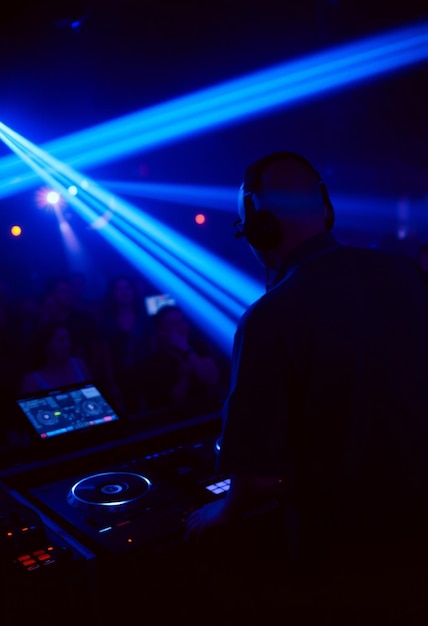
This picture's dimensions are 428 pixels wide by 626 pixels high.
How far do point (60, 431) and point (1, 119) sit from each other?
418 centimetres

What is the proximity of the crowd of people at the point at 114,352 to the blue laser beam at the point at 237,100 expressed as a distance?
1856 millimetres

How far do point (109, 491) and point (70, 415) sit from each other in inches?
15.0

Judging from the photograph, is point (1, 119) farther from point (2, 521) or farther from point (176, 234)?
point (2, 521)

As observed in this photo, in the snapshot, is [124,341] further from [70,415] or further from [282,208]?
[282,208]

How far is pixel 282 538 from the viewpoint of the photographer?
3.92ft

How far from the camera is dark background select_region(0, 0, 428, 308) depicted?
457 centimetres

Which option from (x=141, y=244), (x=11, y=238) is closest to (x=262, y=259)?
(x=141, y=244)

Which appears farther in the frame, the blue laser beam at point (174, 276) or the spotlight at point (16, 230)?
the spotlight at point (16, 230)

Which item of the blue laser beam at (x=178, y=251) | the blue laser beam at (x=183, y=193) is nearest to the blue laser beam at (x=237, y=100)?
the blue laser beam at (x=178, y=251)

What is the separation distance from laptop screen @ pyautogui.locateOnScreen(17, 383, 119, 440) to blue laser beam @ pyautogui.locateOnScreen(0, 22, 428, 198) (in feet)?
13.3

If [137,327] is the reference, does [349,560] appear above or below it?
below

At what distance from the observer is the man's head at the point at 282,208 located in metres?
1.20

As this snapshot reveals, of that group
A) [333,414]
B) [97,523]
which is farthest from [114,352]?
[333,414]

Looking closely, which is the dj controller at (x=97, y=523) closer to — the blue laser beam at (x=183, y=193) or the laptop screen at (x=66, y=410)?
the laptop screen at (x=66, y=410)
